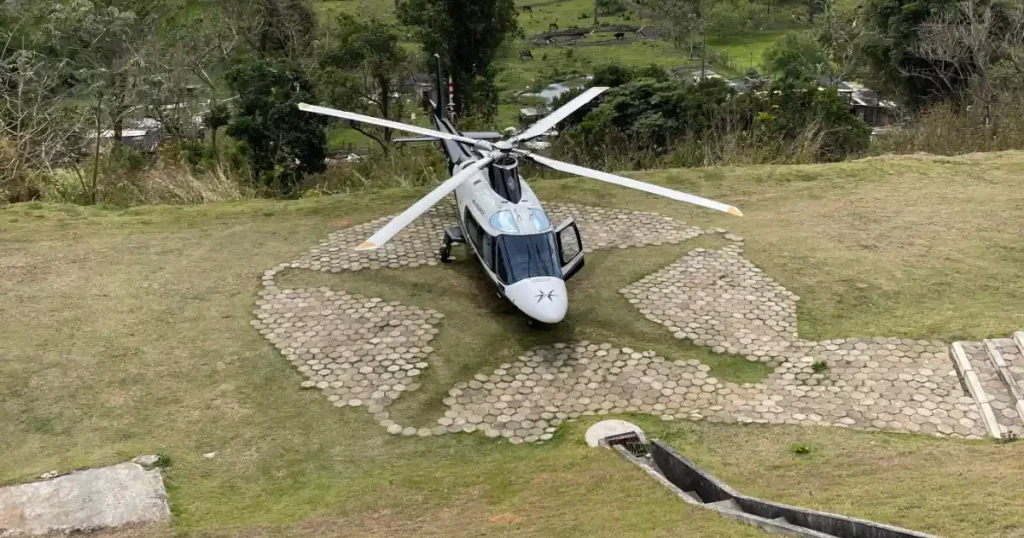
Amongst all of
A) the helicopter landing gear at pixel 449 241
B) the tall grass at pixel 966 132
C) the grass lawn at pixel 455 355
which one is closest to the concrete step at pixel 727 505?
the grass lawn at pixel 455 355

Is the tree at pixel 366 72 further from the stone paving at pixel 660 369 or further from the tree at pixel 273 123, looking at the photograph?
the stone paving at pixel 660 369

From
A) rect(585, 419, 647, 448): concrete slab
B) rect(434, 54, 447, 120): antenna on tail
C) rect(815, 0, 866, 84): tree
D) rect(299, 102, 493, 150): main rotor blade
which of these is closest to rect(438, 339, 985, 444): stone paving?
rect(585, 419, 647, 448): concrete slab

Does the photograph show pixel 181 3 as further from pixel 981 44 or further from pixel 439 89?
pixel 981 44

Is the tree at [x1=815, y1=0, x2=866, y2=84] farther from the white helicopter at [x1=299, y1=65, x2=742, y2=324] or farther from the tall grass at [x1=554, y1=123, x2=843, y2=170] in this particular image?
the white helicopter at [x1=299, y1=65, x2=742, y2=324]

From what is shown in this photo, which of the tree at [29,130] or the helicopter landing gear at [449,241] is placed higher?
the tree at [29,130]

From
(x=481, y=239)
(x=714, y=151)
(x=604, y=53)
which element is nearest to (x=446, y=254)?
(x=481, y=239)

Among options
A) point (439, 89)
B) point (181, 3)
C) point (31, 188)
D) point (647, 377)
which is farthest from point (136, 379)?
point (181, 3)
